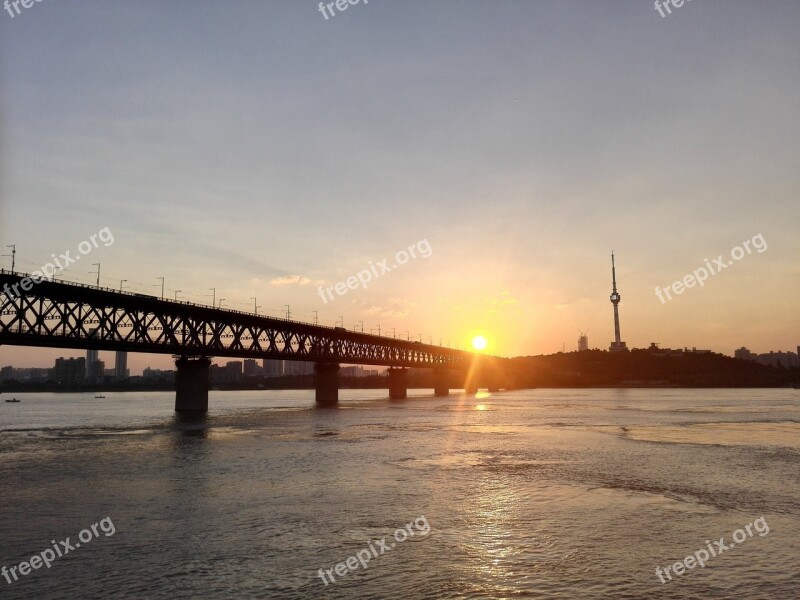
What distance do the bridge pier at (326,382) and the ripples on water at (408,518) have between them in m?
101

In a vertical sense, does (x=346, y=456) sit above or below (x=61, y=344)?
below

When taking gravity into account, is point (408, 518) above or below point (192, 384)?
below

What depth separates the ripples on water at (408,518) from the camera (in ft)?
53.9

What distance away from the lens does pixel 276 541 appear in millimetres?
20500

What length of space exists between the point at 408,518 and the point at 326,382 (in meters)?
131

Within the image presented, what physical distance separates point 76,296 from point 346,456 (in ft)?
171

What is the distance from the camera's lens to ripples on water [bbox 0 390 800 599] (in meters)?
16.4

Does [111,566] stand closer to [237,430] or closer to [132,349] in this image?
[237,430]

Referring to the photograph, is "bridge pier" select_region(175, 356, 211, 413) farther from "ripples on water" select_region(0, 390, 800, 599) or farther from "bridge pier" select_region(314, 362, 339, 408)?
"ripples on water" select_region(0, 390, 800, 599)

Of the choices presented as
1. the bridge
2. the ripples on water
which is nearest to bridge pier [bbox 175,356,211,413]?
the bridge

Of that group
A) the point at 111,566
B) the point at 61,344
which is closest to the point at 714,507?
the point at 111,566

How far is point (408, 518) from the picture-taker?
23.7 m

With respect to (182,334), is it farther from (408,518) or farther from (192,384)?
(408,518)

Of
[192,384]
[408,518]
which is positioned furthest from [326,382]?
[408,518]
